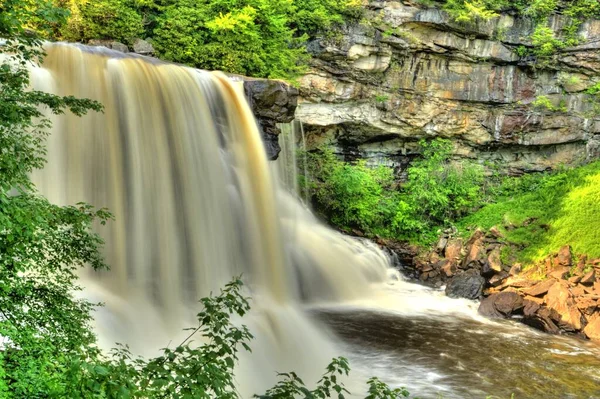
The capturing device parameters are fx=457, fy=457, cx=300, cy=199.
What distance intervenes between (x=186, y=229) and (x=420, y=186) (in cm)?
1162

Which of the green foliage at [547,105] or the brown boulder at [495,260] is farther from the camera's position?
the green foliage at [547,105]

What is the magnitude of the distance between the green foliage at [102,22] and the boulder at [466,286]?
42.5ft

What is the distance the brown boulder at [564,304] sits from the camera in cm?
1146

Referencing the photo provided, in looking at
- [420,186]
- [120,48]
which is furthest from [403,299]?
[120,48]

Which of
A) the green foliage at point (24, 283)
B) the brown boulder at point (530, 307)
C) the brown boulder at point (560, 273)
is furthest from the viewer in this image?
the brown boulder at point (560, 273)

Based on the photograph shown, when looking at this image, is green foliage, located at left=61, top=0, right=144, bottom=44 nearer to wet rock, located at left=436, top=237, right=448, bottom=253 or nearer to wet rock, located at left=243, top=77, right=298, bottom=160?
wet rock, located at left=243, top=77, right=298, bottom=160

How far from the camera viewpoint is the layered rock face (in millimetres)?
18516

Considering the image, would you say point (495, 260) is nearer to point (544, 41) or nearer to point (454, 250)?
point (454, 250)

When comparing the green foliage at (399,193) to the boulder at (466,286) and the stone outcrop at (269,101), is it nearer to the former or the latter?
the boulder at (466,286)

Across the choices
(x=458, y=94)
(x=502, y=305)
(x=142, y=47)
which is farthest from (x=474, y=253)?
(x=142, y=47)

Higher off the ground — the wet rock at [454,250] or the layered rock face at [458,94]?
the layered rock face at [458,94]

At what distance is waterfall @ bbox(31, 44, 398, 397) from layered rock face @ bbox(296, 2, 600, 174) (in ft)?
21.8

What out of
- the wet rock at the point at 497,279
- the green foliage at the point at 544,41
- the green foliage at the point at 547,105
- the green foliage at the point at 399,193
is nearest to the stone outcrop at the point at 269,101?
the green foliage at the point at 399,193

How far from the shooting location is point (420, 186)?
19.4 metres
